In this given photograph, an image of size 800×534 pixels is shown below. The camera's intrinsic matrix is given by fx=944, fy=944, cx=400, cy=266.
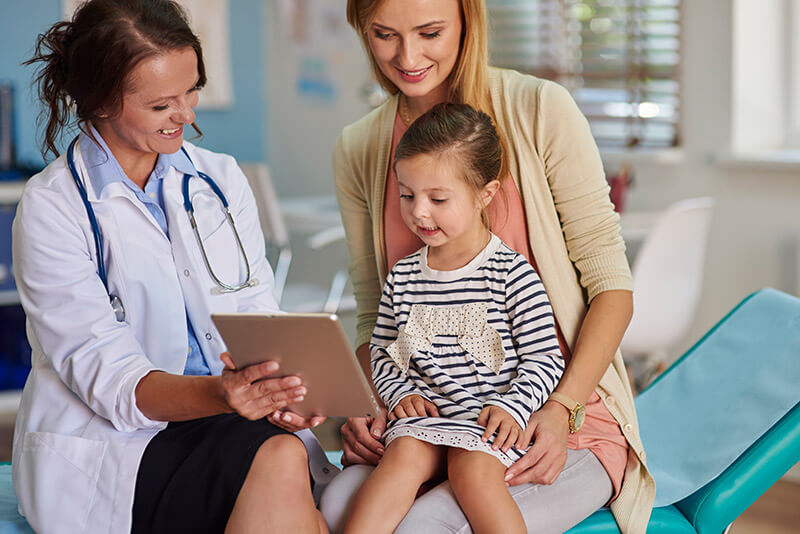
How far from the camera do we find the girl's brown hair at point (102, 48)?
4.31 feet

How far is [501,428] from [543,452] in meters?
0.08

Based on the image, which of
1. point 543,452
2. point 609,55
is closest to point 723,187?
point 609,55

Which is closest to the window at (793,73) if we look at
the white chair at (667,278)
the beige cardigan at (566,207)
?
the white chair at (667,278)

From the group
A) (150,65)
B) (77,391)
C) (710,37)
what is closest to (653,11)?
(710,37)

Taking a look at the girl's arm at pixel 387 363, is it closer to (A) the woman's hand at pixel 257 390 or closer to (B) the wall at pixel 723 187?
(A) the woman's hand at pixel 257 390

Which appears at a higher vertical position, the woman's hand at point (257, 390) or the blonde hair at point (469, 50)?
the blonde hair at point (469, 50)

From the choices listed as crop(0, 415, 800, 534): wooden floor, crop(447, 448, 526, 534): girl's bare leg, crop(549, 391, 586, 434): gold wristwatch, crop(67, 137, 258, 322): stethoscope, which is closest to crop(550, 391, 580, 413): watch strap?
crop(549, 391, 586, 434): gold wristwatch

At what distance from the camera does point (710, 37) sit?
314 cm

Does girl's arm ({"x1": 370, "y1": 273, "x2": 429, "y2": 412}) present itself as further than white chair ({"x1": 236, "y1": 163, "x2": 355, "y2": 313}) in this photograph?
No

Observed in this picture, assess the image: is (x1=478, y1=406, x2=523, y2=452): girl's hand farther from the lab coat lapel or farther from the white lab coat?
the lab coat lapel

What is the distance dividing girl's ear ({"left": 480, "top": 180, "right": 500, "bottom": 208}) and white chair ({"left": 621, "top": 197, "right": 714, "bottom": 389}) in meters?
1.38

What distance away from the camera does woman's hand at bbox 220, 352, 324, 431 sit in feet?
3.91

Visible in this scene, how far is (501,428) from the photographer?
1282mm

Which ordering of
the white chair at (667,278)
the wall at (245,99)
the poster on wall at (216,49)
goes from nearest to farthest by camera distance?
1. the white chair at (667,278)
2. the poster on wall at (216,49)
3. the wall at (245,99)
